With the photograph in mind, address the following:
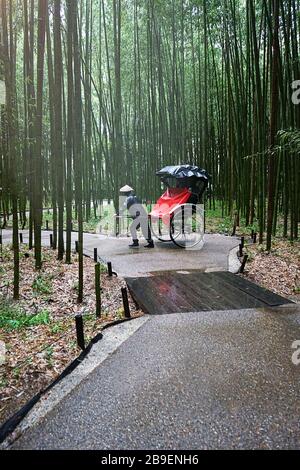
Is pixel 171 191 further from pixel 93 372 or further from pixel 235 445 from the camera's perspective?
pixel 235 445

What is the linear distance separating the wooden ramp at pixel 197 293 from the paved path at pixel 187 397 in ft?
1.82

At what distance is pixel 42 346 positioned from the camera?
2.83 metres

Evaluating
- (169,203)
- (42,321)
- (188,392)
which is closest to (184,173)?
(169,203)

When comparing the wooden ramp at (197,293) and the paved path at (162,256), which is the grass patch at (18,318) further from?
the paved path at (162,256)

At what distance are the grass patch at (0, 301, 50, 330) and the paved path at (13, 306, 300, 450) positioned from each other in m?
1.05

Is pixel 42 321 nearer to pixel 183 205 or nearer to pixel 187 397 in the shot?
pixel 187 397

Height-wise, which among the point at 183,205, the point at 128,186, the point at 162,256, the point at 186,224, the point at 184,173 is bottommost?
the point at 162,256

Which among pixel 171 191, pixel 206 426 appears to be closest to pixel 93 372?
pixel 206 426

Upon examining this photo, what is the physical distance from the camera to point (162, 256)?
19.3ft

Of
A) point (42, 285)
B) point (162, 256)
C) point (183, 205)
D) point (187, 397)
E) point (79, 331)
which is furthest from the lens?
point (183, 205)

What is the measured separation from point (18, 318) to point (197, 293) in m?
1.79

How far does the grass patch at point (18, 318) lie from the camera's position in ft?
10.8

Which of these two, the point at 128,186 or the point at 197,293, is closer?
the point at 197,293

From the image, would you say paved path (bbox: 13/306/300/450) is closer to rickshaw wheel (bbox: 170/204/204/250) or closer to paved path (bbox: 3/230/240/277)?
paved path (bbox: 3/230/240/277)
